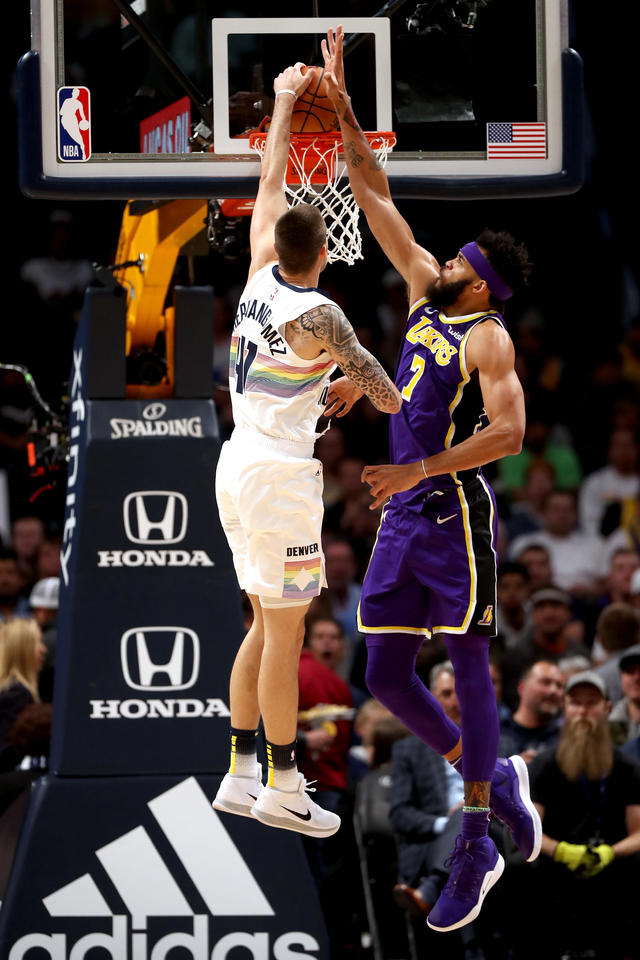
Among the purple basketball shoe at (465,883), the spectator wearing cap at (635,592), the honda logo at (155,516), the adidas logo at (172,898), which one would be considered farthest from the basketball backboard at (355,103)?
the spectator wearing cap at (635,592)

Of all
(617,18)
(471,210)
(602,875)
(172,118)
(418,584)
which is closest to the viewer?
(418,584)

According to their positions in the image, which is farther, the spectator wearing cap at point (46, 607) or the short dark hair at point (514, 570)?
the short dark hair at point (514, 570)

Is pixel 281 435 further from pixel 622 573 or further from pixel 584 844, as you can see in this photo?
pixel 622 573

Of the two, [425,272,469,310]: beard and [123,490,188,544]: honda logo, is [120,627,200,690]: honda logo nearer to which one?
[123,490,188,544]: honda logo

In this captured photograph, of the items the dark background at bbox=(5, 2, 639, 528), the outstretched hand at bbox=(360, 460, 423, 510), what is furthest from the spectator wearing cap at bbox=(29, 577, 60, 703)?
the outstretched hand at bbox=(360, 460, 423, 510)

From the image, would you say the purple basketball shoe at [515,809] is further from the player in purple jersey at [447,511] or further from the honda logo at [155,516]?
the honda logo at [155,516]

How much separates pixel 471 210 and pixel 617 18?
3319mm

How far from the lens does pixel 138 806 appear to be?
804cm

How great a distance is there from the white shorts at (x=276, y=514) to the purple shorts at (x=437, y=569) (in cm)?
43

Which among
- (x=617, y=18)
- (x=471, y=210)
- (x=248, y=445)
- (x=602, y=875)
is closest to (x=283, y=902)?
(x=602, y=875)

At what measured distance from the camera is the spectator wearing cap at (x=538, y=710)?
31.4 feet

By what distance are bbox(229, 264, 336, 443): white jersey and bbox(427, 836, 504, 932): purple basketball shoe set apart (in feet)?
6.04

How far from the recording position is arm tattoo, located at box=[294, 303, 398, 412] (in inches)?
236

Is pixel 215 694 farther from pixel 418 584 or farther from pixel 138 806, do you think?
pixel 418 584
